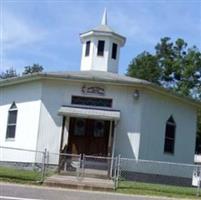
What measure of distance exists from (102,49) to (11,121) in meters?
6.03

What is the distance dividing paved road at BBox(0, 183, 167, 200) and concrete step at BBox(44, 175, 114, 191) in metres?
0.78

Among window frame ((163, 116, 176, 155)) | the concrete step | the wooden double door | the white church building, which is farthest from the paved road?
window frame ((163, 116, 176, 155))

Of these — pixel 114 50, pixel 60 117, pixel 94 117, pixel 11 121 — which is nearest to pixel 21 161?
pixel 11 121

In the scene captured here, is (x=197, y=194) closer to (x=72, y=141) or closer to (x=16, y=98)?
(x=72, y=141)

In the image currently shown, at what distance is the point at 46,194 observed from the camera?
48.7ft

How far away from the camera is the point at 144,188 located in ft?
60.2

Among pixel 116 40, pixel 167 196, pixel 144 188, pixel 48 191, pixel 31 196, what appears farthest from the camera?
pixel 116 40

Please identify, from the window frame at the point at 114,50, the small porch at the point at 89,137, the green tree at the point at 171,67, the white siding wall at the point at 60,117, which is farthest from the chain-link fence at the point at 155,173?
the green tree at the point at 171,67

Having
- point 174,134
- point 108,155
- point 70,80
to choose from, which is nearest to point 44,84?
point 70,80

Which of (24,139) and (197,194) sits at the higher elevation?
(24,139)

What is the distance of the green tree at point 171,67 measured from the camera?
175ft

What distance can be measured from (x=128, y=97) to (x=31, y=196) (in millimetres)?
9831

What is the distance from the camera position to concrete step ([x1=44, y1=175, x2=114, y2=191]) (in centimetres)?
1736

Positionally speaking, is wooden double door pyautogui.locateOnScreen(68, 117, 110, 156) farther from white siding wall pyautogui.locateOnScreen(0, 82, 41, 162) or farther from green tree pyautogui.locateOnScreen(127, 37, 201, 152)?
green tree pyautogui.locateOnScreen(127, 37, 201, 152)
